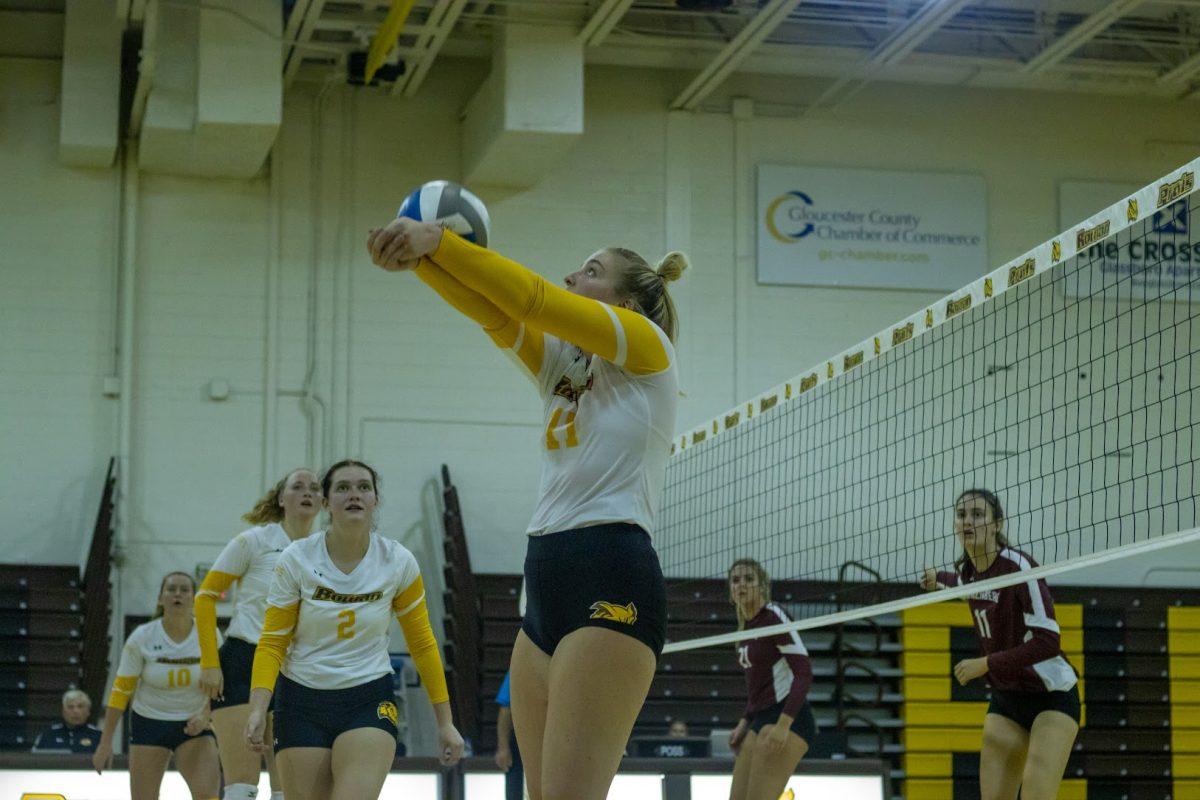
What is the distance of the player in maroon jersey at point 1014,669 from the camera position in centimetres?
668

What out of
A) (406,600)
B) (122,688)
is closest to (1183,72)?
(122,688)

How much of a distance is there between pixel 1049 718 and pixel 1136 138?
11058mm

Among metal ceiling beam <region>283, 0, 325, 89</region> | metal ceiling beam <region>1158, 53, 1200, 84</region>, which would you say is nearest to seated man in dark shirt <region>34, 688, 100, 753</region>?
metal ceiling beam <region>283, 0, 325, 89</region>

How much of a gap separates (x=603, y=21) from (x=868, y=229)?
368cm

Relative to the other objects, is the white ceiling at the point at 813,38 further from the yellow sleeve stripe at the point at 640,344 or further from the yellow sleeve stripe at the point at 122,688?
the yellow sleeve stripe at the point at 640,344

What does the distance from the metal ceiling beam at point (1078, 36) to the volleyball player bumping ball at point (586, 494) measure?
36.6ft

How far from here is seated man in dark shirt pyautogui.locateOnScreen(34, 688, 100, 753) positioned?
1139cm

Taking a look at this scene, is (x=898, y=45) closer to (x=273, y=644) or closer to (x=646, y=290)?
(x=273, y=644)

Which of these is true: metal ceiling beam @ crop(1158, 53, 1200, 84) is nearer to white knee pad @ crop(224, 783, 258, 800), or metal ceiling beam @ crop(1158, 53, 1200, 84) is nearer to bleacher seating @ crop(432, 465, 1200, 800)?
bleacher seating @ crop(432, 465, 1200, 800)

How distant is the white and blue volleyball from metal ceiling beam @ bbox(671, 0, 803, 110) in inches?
370

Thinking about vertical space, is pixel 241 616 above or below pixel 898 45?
below

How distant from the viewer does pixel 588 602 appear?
3529 millimetres

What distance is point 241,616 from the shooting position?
25.5ft

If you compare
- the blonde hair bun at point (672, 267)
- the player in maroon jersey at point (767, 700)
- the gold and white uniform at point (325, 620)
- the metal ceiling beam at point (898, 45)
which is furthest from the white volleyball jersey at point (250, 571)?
the metal ceiling beam at point (898, 45)
